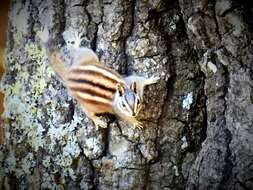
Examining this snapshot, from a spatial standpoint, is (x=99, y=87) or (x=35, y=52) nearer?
(x=99, y=87)

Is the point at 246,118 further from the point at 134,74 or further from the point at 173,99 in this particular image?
the point at 134,74

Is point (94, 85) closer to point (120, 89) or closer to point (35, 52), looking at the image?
point (120, 89)

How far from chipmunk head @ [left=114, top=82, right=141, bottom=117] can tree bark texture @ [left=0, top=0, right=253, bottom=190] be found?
8 cm

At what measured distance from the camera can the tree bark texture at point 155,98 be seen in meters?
1.18

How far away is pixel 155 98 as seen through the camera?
1244mm

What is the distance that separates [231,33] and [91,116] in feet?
1.30

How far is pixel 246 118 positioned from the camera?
3.86ft

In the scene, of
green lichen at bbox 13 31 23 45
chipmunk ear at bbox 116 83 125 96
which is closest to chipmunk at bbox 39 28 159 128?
chipmunk ear at bbox 116 83 125 96

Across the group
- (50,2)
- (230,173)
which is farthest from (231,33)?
(50,2)

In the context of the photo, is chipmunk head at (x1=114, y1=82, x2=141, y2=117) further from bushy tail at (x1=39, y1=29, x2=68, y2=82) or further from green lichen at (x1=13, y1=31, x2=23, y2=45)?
green lichen at (x1=13, y1=31, x2=23, y2=45)

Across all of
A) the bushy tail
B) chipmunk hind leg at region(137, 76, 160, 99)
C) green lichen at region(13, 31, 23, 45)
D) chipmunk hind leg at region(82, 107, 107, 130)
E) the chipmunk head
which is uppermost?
green lichen at region(13, 31, 23, 45)

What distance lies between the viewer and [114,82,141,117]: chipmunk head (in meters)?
1.14

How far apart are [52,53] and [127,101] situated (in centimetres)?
29

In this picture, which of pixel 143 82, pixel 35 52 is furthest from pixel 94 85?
pixel 35 52
